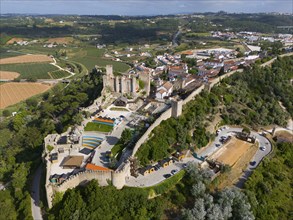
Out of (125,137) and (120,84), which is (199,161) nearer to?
(125,137)

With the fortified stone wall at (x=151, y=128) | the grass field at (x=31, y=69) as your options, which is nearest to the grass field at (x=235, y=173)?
the fortified stone wall at (x=151, y=128)

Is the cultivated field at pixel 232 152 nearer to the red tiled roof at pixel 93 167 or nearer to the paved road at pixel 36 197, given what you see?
the red tiled roof at pixel 93 167

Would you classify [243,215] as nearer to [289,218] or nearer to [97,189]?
[289,218]

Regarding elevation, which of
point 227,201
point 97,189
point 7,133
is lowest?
point 7,133

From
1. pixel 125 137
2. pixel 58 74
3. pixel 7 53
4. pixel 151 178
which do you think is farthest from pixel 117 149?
pixel 7 53

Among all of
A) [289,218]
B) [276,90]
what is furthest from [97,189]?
[276,90]

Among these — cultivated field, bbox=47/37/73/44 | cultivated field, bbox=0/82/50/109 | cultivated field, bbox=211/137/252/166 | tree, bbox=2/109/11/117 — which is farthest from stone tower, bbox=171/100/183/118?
cultivated field, bbox=47/37/73/44
